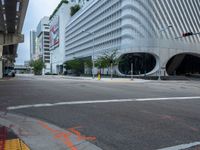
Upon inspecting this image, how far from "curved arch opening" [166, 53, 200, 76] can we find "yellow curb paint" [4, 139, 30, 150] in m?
76.6

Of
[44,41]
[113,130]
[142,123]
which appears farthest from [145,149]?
[44,41]

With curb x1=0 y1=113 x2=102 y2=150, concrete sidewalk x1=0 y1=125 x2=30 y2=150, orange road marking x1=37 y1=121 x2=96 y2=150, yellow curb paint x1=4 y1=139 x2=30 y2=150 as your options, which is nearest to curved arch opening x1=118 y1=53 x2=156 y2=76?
curb x1=0 y1=113 x2=102 y2=150

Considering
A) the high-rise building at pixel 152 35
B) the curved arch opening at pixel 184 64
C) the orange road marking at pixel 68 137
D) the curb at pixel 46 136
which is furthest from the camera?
the curved arch opening at pixel 184 64

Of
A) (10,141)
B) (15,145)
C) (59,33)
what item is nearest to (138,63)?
(10,141)

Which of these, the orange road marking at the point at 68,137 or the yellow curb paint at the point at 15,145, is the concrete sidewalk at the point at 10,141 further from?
the orange road marking at the point at 68,137

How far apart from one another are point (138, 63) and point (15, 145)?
70990 millimetres

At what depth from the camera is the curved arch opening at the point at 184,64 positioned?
8093 cm

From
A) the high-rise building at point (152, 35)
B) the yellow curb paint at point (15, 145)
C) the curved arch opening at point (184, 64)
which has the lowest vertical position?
the yellow curb paint at point (15, 145)

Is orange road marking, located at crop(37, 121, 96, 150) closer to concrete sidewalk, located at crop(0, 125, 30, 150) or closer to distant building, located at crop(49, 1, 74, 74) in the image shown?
concrete sidewalk, located at crop(0, 125, 30, 150)

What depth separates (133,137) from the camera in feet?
20.9

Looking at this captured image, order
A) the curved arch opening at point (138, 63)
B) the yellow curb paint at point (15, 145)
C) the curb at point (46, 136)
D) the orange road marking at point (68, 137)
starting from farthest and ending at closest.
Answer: the curved arch opening at point (138, 63), the orange road marking at point (68, 137), the curb at point (46, 136), the yellow curb paint at point (15, 145)

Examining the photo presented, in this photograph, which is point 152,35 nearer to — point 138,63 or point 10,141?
point 138,63

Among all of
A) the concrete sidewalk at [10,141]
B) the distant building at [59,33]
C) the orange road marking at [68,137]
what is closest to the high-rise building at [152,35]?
the distant building at [59,33]

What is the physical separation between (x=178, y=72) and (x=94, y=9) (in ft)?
129
